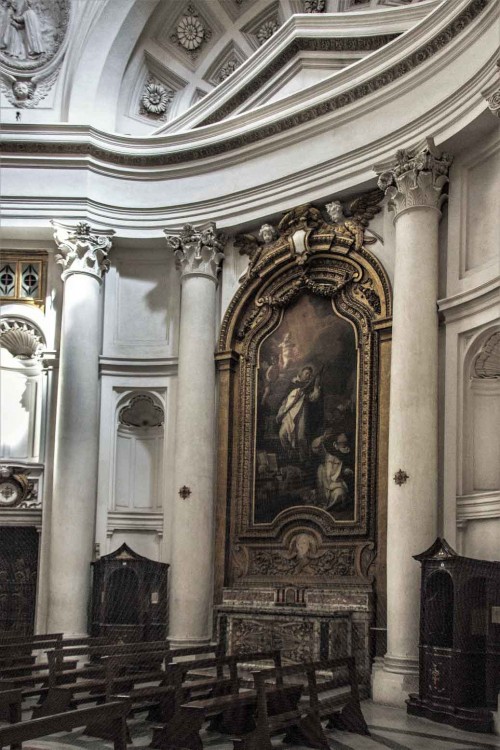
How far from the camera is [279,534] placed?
15188 mm

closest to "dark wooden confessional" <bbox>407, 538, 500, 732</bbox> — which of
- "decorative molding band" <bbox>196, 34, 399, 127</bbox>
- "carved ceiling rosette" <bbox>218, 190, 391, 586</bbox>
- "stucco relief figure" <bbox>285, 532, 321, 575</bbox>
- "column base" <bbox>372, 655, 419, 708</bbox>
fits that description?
"column base" <bbox>372, 655, 419, 708</bbox>

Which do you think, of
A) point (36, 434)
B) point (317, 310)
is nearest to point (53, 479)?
point (36, 434)

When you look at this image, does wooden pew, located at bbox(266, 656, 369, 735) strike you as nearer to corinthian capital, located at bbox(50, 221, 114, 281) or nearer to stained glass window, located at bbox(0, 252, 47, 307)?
corinthian capital, located at bbox(50, 221, 114, 281)

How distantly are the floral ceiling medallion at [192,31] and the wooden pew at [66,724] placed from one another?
13.8 metres

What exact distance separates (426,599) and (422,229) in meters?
5.14

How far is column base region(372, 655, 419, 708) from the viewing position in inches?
481

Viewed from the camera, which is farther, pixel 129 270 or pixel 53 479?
pixel 129 270

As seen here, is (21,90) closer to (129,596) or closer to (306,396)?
(306,396)

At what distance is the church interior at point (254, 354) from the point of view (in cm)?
1241

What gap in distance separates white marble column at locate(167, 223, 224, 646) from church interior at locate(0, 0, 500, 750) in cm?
5

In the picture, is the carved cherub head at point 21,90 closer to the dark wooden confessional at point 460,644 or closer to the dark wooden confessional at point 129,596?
the dark wooden confessional at point 129,596

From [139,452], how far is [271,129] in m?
6.14

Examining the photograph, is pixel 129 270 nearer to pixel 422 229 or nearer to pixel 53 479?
pixel 53 479

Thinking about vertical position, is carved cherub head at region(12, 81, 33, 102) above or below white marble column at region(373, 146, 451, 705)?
above
